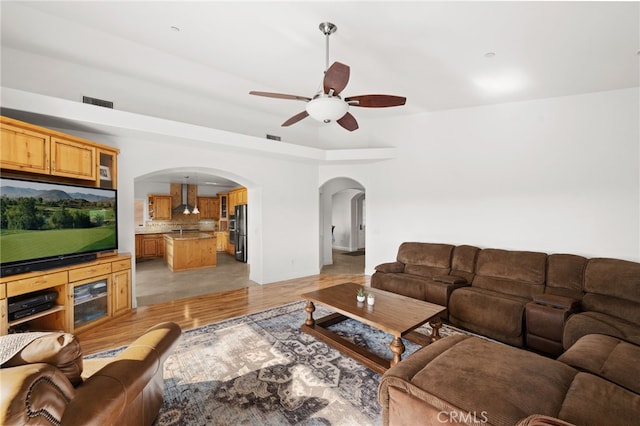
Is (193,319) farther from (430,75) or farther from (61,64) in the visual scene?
(430,75)

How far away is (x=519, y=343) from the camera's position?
2818 mm

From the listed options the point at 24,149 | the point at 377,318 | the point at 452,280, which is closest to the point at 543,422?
the point at 377,318

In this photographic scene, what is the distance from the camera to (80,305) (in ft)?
9.87

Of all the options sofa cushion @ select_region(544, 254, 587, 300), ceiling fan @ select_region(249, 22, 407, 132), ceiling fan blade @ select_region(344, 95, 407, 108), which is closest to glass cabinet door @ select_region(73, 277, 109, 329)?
ceiling fan @ select_region(249, 22, 407, 132)

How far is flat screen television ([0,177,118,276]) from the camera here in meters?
2.52

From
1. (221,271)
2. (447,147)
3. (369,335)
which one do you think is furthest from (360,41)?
(221,271)

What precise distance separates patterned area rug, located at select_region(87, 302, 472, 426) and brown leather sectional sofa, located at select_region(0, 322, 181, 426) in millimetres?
514

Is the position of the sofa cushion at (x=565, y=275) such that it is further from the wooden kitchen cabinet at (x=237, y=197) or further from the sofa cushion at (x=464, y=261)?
the wooden kitchen cabinet at (x=237, y=197)

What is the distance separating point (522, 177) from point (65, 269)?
6031mm

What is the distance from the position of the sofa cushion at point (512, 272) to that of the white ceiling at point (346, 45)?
2.24m

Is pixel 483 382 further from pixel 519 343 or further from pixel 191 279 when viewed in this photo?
pixel 191 279

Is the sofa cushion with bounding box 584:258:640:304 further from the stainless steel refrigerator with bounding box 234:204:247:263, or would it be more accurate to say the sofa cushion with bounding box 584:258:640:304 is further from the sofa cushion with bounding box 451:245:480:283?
the stainless steel refrigerator with bounding box 234:204:247:263

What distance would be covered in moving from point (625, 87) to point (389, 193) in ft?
11.2

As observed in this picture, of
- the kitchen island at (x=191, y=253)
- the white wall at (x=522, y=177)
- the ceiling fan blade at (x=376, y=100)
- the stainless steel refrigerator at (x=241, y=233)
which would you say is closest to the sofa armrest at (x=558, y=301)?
the white wall at (x=522, y=177)
